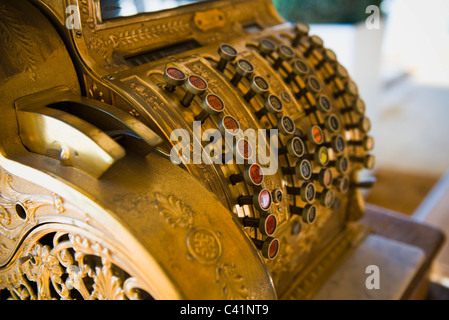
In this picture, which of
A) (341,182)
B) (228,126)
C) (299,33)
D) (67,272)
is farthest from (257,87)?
(67,272)

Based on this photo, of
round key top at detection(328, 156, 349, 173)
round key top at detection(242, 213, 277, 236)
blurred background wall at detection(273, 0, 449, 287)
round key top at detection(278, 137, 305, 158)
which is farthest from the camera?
blurred background wall at detection(273, 0, 449, 287)

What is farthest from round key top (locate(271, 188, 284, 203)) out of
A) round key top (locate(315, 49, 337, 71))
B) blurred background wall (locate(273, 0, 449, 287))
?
blurred background wall (locate(273, 0, 449, 287))

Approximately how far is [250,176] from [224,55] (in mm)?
380

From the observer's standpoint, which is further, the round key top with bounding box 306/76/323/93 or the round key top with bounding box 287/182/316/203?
the round key top with bounding box 306/76/323/93

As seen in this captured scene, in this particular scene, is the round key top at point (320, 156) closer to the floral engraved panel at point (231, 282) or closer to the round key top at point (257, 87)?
the round key top at point (257, 87)

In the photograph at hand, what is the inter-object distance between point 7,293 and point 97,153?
0.63 m

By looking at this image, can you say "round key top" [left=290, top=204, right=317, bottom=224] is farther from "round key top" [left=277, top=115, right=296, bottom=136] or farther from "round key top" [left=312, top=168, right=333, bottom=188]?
"round key top" [left=277, top=115, right=296, bottom=136]

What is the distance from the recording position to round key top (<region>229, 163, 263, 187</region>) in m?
0.95

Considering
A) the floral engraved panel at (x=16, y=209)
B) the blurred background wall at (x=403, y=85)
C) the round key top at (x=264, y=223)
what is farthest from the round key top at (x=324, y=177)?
the blurred background wall at (x=403, y=85)

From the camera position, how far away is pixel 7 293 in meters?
1.13

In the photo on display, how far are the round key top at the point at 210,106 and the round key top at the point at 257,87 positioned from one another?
0.15 metres

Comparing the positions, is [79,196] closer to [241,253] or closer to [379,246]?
[241,253]

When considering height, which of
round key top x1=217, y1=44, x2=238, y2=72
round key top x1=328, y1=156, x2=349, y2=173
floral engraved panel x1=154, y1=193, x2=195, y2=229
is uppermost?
round key top x1=217, y1=44, x2=238, y2=72

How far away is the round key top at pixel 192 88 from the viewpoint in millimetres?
954
